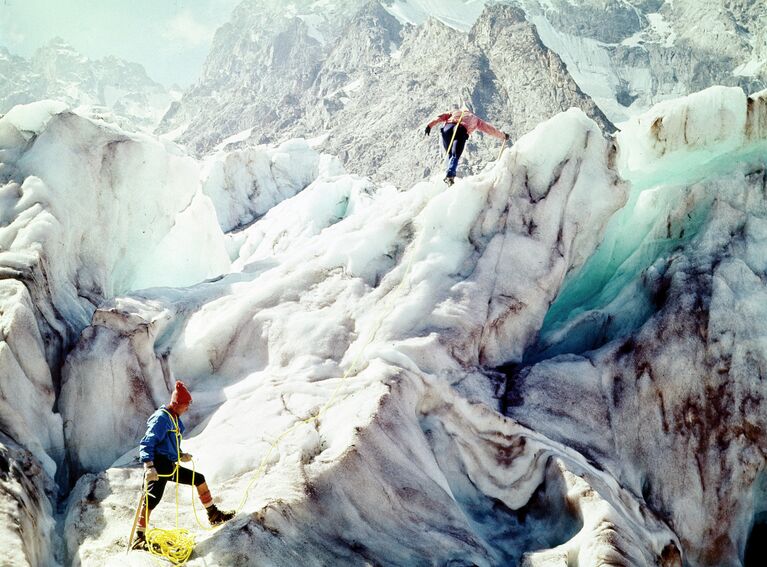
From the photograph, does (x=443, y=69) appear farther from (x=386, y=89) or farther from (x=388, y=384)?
(x=388, y=384)

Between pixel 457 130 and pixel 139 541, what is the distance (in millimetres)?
6920

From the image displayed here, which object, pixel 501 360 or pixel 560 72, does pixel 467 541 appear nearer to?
pixel 501 360

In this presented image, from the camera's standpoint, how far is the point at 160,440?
4.40m

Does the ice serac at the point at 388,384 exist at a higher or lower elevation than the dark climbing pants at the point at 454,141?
lower

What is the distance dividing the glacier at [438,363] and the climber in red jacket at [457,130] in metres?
0.46

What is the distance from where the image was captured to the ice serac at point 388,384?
15.6 ft

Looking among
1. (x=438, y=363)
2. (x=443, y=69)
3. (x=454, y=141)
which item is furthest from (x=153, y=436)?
(x=443, y=69)

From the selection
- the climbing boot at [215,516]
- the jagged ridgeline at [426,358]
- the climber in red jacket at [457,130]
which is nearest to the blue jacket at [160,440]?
the climbing boot at [215,516]

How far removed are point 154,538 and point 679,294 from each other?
6.20m

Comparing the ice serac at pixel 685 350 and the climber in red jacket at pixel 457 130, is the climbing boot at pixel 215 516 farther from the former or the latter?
the climber in red jacket at pixel 457 130

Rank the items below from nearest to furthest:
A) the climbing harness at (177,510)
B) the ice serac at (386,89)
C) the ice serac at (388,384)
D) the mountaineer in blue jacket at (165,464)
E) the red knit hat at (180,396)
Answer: the climbing harness at (177,510) < the mountaineer in blue jacket at (165,464) < the red knit hat at (180,396) < the ice serac at (388,384) < the ice serac at (386,89)

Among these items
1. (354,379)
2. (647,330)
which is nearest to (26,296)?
(354,379)

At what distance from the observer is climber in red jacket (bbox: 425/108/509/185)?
8.45 metres

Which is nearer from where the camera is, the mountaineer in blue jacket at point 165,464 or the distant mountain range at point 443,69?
the mountaineer in blue jacket at point 165,464
